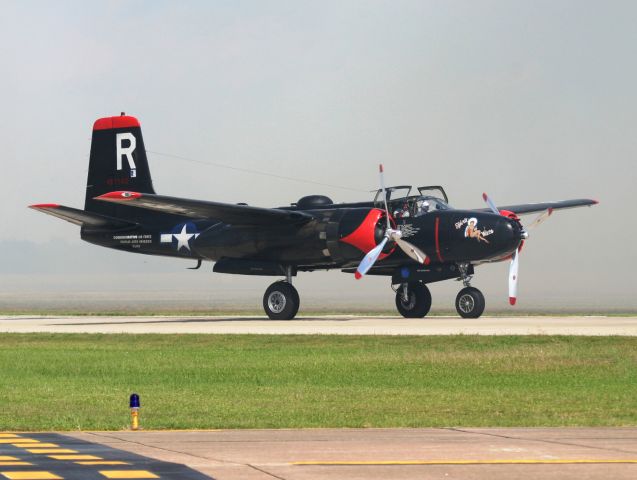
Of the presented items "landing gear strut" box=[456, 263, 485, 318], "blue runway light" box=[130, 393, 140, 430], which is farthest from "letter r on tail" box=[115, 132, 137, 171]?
"blue runway light" box=[130, 393, 140, 430]

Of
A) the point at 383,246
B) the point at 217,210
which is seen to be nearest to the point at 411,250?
the point at 383,246

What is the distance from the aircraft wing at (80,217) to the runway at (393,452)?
104ft

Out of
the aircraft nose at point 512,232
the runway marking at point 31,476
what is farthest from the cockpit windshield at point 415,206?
the runway marking at point 31,476

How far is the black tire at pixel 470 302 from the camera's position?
155ft

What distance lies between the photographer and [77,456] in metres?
14.2

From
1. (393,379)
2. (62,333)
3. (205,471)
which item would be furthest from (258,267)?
(205,471)

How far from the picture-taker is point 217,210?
→ 45781mm

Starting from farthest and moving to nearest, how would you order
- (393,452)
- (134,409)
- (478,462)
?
(134,409) → (393,452) → (478,462)

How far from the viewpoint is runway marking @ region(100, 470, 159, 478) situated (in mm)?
12562

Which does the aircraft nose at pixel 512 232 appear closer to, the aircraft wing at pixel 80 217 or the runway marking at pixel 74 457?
the aircraft wing at pixel 80 217

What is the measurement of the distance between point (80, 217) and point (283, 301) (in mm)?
9682

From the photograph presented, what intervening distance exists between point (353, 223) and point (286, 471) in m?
32.3

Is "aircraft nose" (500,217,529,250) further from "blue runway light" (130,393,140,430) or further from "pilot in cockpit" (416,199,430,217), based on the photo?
"blue runway light" (130,393,140,430)

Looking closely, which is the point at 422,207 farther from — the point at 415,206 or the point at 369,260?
the point at 369,260
